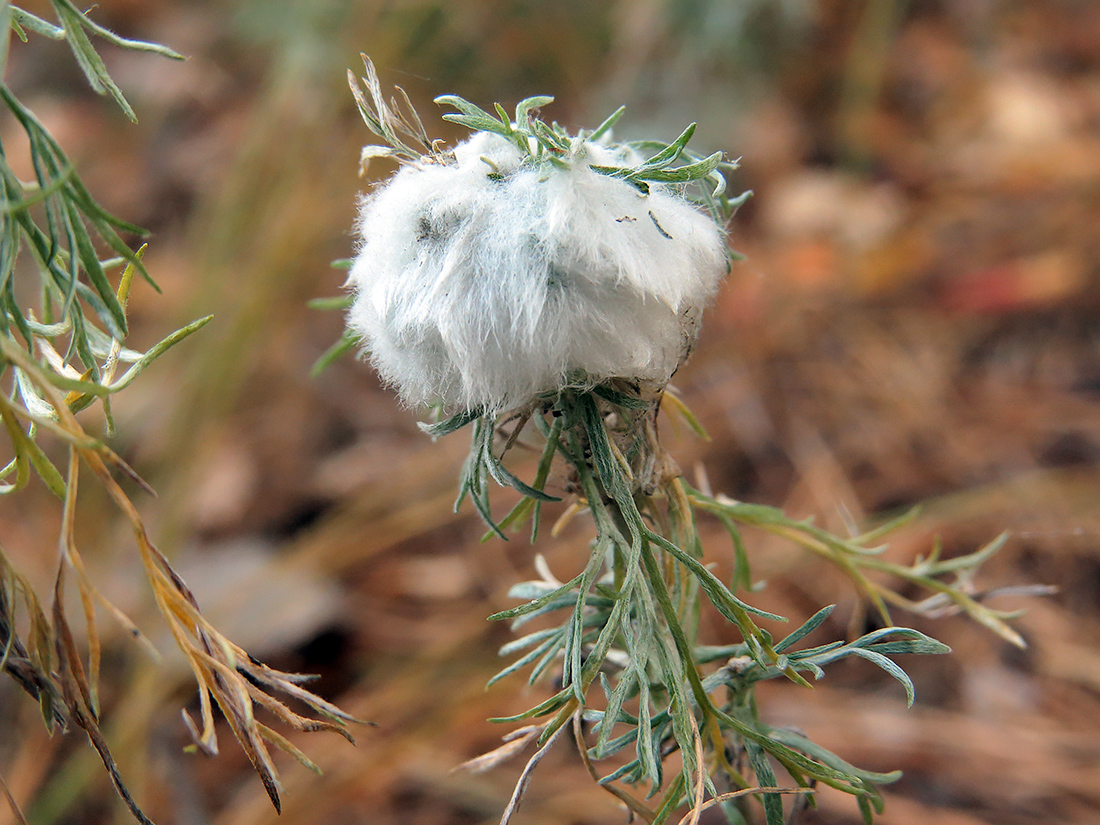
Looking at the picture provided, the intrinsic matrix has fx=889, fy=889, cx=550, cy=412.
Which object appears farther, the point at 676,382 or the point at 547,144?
the point at 676,382

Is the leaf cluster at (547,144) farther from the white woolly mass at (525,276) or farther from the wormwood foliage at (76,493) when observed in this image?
the wormwood foliage at (76,493)

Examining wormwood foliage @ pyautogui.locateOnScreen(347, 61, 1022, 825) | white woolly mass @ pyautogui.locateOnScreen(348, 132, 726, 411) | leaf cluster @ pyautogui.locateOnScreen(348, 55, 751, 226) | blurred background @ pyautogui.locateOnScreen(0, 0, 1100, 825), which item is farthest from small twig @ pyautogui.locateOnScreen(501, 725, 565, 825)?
blurred background @ pyautogui.locateOnScreen(0, 0, 1100, 825)

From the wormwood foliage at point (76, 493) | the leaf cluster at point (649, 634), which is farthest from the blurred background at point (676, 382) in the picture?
the wormwood foliage at point (76, 493)

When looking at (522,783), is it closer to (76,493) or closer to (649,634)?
(649,634)

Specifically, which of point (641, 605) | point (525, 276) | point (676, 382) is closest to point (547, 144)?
point (525, 276)

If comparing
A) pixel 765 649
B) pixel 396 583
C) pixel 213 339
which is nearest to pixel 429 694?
pixel 396 583

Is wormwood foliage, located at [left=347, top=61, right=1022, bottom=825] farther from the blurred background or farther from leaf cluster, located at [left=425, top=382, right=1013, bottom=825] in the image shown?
the blurred background

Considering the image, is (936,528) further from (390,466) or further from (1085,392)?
(390,466)

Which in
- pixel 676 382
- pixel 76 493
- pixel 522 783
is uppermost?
pixel 76 493
